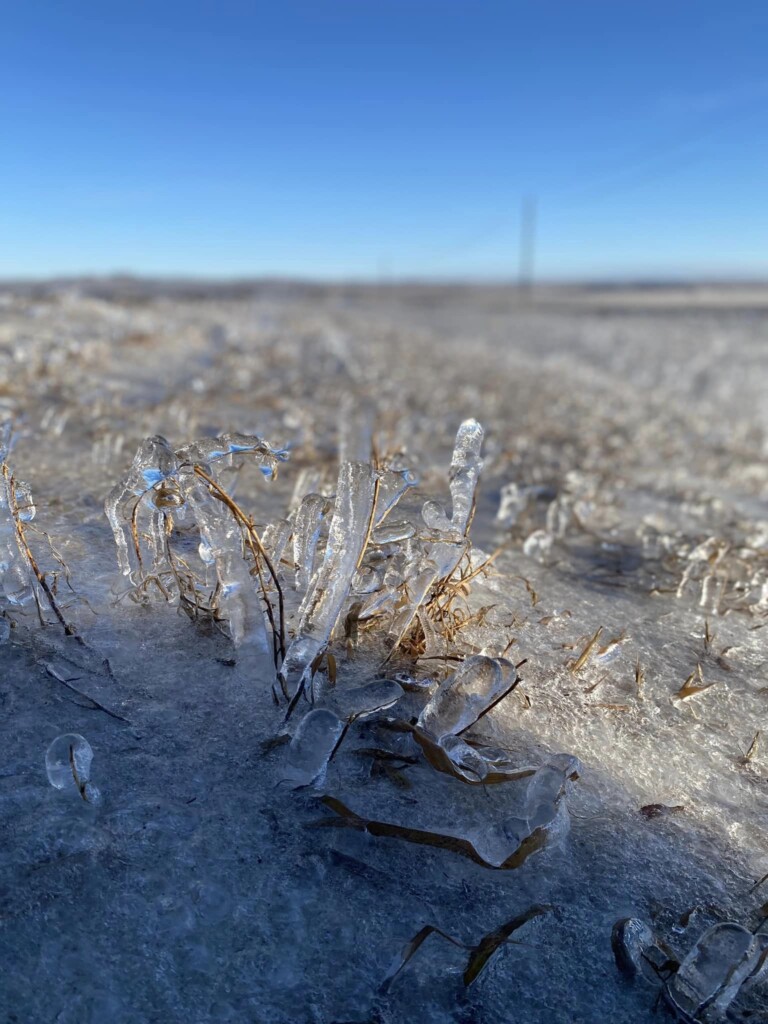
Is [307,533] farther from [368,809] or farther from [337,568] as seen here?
[368,809]

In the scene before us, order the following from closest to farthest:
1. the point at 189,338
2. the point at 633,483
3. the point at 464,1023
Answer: the point at 464,1023 < the point at 633,483 < the point at 189,338

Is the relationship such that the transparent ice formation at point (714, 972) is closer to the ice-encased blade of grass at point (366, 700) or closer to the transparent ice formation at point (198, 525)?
the ice-encased blade of grass at point (366, 700)

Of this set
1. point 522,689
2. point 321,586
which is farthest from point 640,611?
point 321,586

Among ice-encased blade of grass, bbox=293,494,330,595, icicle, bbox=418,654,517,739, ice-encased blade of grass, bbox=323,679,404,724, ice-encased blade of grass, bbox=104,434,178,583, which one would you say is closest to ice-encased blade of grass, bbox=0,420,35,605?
ice-encased blade of grass, bbox=104,434,178,583

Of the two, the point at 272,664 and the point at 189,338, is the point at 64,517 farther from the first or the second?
the point at 189,338

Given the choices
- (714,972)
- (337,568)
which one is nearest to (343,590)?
(337,568)

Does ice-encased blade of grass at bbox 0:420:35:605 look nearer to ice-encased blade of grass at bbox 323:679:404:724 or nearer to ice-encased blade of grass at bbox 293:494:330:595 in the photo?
ice-encased blade of grass at bbox 293:494:330:595

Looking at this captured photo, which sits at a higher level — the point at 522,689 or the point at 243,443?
the point at 243,443
